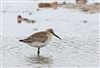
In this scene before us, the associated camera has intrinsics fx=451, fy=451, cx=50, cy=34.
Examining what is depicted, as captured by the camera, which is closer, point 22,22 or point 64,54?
point 64,54

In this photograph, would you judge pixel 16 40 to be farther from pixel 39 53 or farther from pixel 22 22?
pixel 22 22

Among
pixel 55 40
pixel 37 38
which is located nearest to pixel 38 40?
pixel 37 38

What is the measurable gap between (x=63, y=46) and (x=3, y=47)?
1.84 m

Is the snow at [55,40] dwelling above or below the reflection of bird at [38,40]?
below

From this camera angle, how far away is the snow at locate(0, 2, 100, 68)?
1173 cm

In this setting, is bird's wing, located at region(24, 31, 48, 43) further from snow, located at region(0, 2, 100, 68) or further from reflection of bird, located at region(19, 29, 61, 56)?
snow, located at region(0, 2, 100, 68)

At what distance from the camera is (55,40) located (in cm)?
1509

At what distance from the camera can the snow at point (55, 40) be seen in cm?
1173

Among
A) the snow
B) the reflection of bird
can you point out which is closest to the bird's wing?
the reflection of bird

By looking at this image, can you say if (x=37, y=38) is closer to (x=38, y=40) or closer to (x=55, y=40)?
(x=38, y=40)

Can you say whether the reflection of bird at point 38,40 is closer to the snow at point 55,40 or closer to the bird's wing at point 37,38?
the bird's wing at point 37,38

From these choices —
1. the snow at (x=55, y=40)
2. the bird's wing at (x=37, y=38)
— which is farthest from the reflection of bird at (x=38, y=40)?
the snow at (x=55, y=40)

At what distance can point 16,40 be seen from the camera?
586 inches

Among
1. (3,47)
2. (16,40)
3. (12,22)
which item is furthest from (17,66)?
(12,22)
